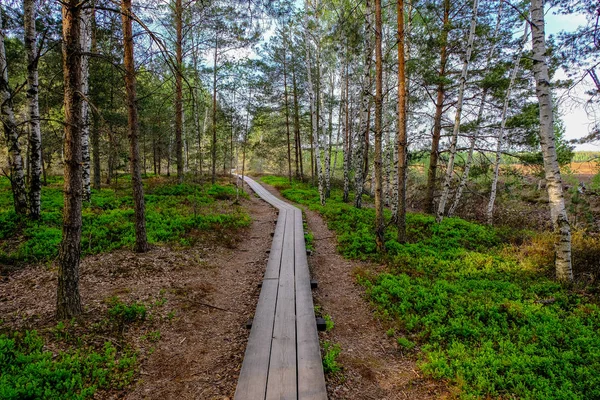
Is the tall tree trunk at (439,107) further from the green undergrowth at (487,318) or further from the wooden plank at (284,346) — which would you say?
the wooden plank at (284,346)

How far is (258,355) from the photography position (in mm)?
3811

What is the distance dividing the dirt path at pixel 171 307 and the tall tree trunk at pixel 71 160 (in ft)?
1.60

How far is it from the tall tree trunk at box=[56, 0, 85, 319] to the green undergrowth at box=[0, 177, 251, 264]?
7.92 ft

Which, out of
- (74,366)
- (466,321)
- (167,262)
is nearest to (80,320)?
(74,366)

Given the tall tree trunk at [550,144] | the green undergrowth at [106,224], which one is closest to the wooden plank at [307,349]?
the green undergrowth at [106,224]

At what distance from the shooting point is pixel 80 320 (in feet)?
14.6

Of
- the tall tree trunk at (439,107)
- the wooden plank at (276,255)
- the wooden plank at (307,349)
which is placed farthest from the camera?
the tall tree trunk at (439,107)

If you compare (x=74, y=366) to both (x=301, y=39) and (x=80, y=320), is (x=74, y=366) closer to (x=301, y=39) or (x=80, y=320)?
(x=80, y=320)

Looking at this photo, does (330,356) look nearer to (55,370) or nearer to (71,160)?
(55,370)

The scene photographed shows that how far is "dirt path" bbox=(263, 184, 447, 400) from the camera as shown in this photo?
3587mm

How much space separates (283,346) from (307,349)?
0.35 metres

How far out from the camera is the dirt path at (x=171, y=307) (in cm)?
374

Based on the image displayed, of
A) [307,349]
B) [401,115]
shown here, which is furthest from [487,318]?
[401,115]

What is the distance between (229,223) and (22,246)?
585 cm
